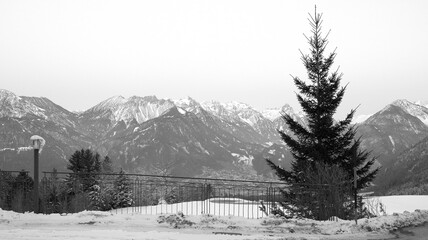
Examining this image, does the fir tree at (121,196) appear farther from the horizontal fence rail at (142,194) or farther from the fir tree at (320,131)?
the fir tree at (320,131)

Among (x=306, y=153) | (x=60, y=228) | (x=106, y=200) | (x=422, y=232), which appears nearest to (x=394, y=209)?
(x=306, y=153)

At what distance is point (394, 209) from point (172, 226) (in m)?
18.3

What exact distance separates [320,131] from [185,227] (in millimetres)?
9648

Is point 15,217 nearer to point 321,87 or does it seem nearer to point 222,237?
point 222,237

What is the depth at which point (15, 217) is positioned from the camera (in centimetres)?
1372

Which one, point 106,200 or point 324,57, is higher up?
point 324,57

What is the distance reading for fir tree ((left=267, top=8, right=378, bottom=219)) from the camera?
19.8 m

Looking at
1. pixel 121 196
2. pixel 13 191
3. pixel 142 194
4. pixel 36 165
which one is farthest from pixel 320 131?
pixel 121 196

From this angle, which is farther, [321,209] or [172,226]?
[321,209]

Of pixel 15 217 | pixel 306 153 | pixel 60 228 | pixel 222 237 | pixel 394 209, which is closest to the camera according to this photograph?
pixel 222 237

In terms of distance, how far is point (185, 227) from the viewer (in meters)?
12.8

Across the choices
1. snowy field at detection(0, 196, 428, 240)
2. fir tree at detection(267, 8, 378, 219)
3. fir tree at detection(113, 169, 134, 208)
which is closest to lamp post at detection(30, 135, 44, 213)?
snowy field at detection(0, 196, 428, 240)

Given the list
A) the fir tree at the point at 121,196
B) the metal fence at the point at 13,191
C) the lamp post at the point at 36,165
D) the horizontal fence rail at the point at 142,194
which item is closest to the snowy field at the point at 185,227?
the lamp post at the point at 36,165

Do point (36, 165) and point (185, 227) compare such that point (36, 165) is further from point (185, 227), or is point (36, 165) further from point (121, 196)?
point (121, 196)
